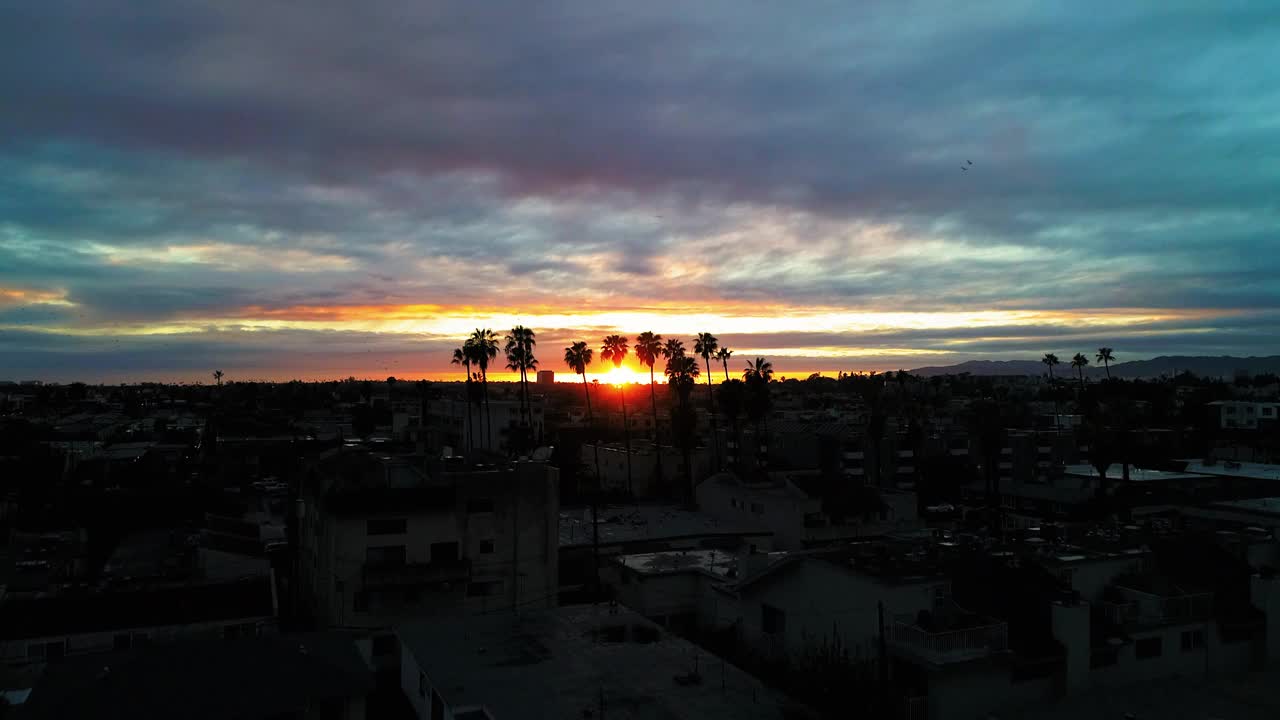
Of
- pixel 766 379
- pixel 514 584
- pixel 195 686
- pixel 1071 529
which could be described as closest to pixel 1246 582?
pixel 1071 529

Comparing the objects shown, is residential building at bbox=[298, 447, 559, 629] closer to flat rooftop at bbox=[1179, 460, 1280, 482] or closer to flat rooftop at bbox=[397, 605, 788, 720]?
flat rooftop at bbox=[397, 605, 788, 720]

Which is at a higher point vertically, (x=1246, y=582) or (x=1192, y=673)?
(x=1246, y=582)

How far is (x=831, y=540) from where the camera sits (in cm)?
5272

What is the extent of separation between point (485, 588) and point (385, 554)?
4958 mm

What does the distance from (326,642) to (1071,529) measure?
103ft

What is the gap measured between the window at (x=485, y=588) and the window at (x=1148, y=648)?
26.2m

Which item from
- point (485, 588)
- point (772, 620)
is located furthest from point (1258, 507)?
point (485, 588)

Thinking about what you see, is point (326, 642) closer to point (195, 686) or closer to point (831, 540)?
point (195, 686)

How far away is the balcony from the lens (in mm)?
37906

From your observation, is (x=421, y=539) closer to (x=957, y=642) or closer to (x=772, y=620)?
(x=772, y=620)

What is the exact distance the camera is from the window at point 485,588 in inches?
1582

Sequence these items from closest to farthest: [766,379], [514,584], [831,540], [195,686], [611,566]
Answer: [195,686] → [514,584] → [611,566] → [831,540] → [766,379]


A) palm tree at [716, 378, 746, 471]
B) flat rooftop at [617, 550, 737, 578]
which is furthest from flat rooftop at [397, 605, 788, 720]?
palm tree at [716, 378, 746, 471]

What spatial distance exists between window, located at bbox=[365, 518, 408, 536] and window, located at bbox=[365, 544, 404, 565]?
0.59 meters
